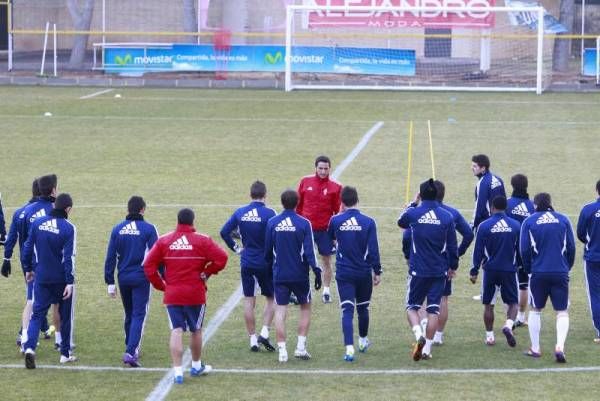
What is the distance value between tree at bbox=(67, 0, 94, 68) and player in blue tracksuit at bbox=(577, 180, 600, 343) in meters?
39.7

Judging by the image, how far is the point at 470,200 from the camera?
81.9ft

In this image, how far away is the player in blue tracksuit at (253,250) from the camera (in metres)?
14.1

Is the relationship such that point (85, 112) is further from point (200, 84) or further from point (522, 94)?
point (522, 94)

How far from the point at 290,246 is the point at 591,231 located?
11.8 feet

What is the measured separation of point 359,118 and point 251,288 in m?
23.7

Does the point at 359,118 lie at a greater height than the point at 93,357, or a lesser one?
greater

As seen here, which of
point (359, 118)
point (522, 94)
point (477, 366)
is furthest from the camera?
point (522, 94)

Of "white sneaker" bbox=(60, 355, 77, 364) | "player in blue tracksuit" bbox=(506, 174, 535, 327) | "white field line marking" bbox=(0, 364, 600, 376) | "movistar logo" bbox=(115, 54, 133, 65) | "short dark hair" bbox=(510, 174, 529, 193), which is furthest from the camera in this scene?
"movistar logo" bbox=(115, 54, 133, 65)

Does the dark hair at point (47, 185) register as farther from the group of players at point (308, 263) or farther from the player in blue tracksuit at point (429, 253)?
the player in blue tracksuit at point (429, 253)

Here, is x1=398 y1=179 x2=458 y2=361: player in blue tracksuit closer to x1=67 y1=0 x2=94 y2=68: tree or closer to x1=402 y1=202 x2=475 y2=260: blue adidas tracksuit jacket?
x1=402 y1=202 x2=475 y2=260: blue adidas tracksuit jacket

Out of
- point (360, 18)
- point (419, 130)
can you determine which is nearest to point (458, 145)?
point (419, 130)

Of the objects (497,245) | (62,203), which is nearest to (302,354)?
(497,245)

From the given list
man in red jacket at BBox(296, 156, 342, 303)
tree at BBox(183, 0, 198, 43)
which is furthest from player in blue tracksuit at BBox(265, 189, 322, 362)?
tree at BBox(183, 0, 198, 43)

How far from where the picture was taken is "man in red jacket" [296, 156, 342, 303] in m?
16.8
